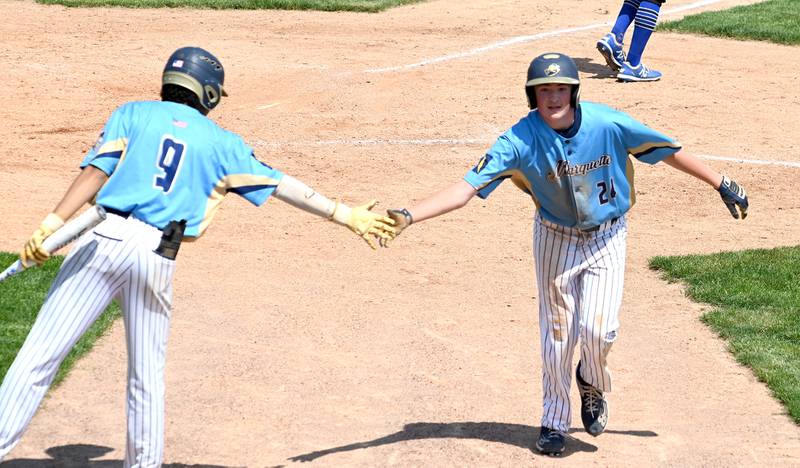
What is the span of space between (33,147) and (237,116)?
206 cm

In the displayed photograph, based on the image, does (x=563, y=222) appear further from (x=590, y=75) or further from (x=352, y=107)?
(x=590, y=75)

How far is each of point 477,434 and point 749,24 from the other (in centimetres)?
1094

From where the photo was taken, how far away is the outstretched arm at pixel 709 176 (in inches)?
253

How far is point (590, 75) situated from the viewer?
14133mm

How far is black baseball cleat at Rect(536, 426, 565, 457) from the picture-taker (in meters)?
6.51

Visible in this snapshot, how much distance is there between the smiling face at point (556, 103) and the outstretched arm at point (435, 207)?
51cm

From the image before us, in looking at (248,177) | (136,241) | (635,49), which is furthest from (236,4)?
(136,241)

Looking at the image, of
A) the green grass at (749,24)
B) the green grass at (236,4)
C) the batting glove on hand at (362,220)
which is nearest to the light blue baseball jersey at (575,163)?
the batting glove on hand at (362,220)

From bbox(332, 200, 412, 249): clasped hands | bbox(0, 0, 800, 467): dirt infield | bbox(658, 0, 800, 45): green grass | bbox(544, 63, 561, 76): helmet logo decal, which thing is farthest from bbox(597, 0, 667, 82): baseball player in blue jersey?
bbox(332, 200, 412, 249): clasped hands

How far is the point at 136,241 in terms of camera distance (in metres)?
5.32

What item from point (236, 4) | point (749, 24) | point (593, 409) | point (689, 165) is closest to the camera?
point (689, 165)

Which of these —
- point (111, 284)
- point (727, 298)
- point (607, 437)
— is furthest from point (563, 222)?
point (727, 298)

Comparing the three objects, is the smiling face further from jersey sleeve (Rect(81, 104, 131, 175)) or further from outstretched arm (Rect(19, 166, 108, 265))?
outstretched arm (Rect(19, 166, 108, 265))

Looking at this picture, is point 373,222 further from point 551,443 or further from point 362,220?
point 551,443
